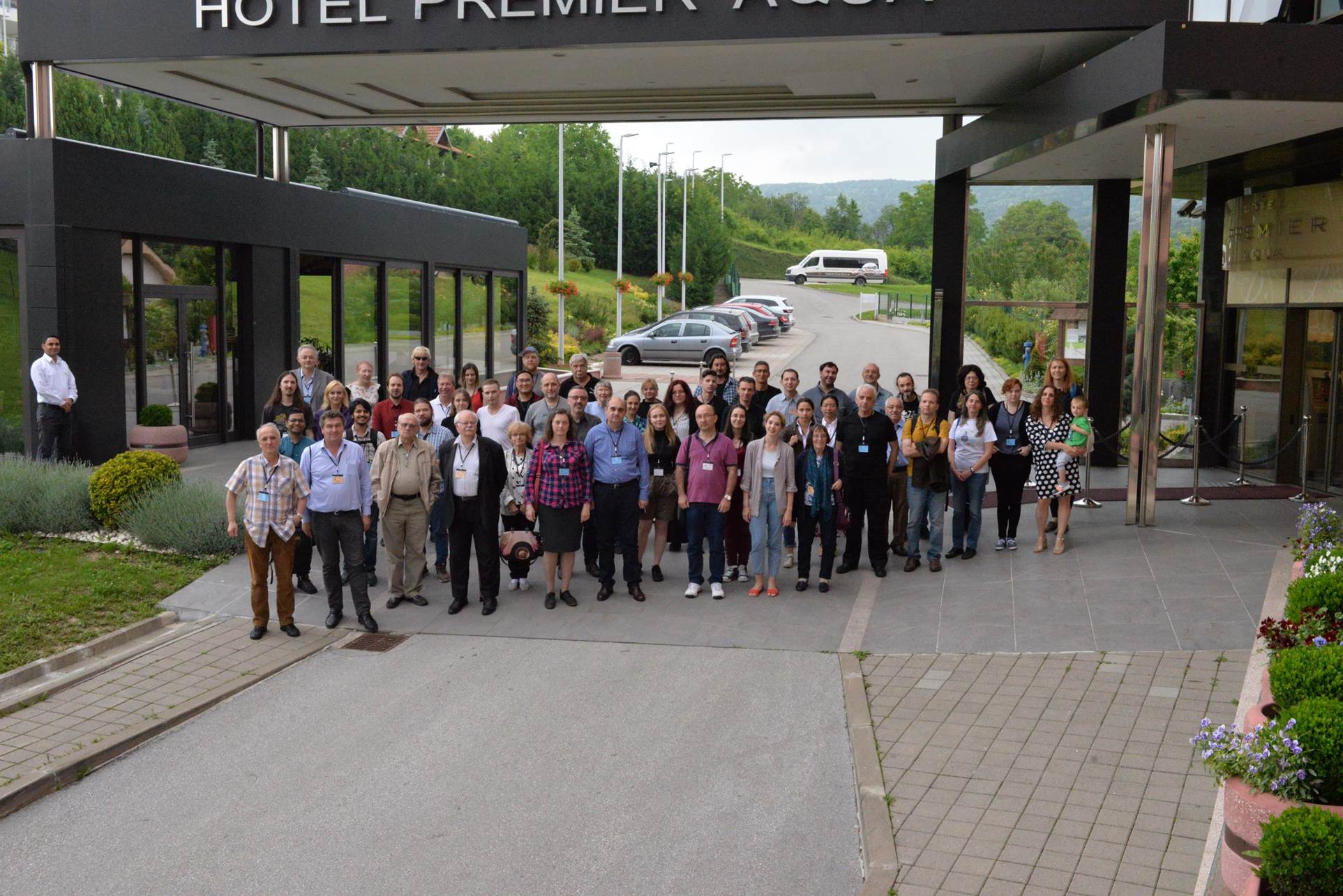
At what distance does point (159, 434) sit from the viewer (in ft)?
57.1

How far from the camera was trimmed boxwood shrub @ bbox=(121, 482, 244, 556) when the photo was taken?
1255 centimetres

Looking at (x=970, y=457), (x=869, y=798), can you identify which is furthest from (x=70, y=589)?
(x=970, y=457)

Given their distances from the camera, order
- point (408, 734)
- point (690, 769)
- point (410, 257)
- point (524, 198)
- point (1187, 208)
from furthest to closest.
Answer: point (524, 198), point (410, 257), point (1187, 208), point (408, 734), point (690, 769)

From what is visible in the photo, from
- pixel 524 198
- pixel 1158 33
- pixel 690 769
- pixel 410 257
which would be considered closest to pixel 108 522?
pixel 690 769

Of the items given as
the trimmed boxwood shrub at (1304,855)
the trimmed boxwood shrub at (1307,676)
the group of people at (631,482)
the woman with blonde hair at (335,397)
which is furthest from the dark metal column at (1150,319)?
the trimmed boxwood shrub at (1304,855)

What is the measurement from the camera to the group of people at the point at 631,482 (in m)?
10.5

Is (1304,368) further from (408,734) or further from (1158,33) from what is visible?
(408,734)

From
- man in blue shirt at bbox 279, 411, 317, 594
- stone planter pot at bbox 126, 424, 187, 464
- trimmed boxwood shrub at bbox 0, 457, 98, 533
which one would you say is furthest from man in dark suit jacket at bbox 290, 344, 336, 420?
stone planter pot at bbox 126, 424, 187, 464

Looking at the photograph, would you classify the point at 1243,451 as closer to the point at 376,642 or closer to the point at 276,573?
the point at 376,642

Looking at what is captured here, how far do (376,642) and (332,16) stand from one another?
28.6 ft

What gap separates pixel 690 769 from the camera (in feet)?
24.7

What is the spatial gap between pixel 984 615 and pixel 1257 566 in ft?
9.09

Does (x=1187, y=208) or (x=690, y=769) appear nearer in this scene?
(x=690, y=769)

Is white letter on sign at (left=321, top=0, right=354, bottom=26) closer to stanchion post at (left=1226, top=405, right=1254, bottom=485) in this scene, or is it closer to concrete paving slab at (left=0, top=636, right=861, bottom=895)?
concrete paving slab at (left=0, top=636, right=861, bottom=895)
